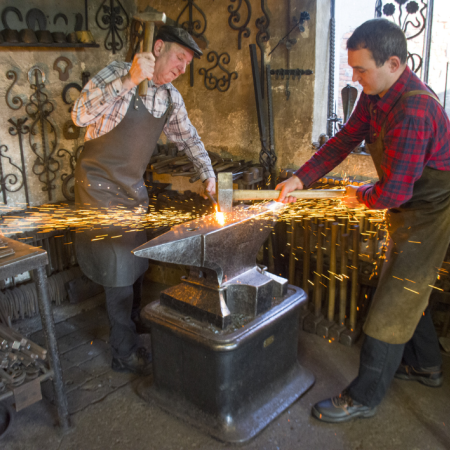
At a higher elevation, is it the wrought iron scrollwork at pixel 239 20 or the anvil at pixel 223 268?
the wrought iron scrollwork at pixel 239 20

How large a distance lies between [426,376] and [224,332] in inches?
58.7

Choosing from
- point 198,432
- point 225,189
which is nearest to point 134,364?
point 198,432

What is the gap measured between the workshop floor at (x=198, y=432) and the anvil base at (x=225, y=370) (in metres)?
0.07

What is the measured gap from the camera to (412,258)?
2.31 m

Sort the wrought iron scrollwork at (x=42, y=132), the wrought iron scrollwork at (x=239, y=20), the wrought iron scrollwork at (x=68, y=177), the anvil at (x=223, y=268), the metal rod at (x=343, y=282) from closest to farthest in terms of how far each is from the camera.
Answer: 1. the anvil at (x=223, y=268)
2. the metal rod at (x=343, y=282)
3. the wrought iron scrollwork at (x=42, y=132)
4. the wrought iron scrollwork at (x=239, y=20)
5. the wrought iron scrollwork at (x=68, y=177)

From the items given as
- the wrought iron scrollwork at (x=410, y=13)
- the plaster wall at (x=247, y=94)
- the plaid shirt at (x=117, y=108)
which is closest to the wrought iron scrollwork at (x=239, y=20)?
the plaster wall at (x=247, y=94)

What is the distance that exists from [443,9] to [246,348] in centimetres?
317

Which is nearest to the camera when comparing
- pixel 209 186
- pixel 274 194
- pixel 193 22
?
pixel 274 194

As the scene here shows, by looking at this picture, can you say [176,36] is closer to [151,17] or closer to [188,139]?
[151,17]

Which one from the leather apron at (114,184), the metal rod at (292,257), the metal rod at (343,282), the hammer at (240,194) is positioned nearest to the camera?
the hammer at (240,194)

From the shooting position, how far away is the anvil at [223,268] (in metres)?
2.20

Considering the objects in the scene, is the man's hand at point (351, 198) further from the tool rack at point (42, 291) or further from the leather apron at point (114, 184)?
the tool rack at point (42, 291)

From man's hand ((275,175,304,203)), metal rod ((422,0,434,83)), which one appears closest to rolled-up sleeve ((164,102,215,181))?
man's hand ((275,175,304,203))

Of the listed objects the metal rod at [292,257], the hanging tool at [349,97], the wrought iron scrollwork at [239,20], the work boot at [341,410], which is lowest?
the work boot at [341,410]
